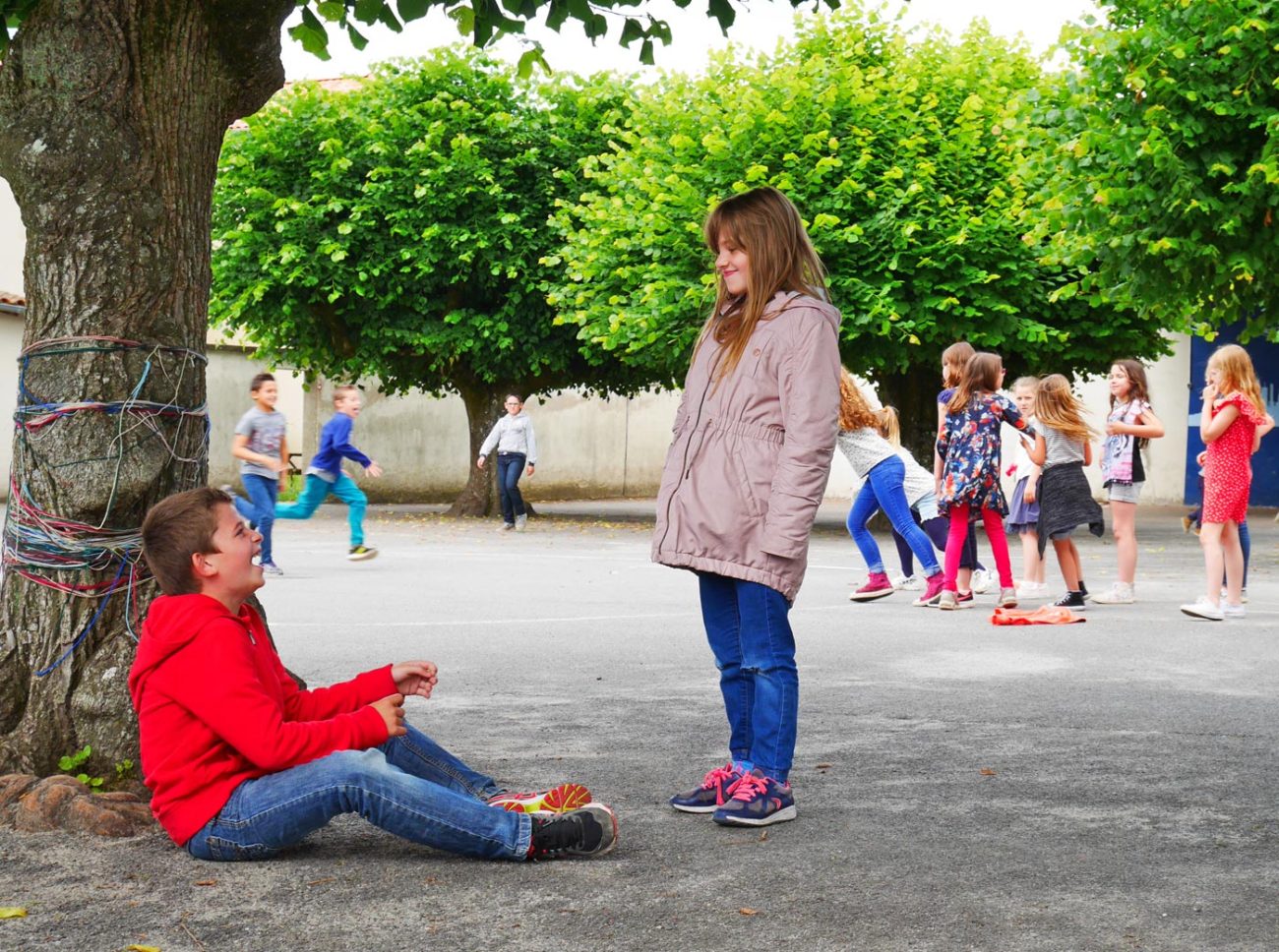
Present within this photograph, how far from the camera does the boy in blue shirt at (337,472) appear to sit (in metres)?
14.4

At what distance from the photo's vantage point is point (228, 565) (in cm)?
403

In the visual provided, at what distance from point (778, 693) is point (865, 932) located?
1155 millimetres

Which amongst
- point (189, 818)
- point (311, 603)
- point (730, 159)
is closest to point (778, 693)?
point (189, 818)

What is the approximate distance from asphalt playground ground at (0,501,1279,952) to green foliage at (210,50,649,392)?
13465 millimetres

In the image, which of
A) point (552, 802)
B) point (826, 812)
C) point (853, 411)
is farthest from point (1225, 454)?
point (552, 802)

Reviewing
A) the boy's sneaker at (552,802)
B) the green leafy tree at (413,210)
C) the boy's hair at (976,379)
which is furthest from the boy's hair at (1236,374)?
the green leafy tree at (413,210)

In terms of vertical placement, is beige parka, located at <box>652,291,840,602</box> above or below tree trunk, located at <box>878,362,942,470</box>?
below

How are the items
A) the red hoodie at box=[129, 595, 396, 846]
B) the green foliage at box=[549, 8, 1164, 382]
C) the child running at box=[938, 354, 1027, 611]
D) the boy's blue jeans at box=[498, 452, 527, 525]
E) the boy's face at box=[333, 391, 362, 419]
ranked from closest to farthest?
the red hoodie at box=[129, 595, 396, 846] → the child running at box=[938, 354, 1027, 611] → the boy's face at box=[333, 391, 362, 419] → the green foliage at box=[549, 8, 1164, 382] → the boy's blue jeans at box=[498, 452, 527, 525]

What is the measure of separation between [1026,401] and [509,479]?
1101 cm

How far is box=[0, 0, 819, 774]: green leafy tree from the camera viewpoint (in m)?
4.66

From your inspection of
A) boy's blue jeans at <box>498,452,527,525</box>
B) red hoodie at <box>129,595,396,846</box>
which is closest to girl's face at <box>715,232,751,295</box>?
red hoodie at <box>129,595,396,846</box>

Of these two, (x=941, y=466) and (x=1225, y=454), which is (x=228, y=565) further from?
(x=941, y=466)

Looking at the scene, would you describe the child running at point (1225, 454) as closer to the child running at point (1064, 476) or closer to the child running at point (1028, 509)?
the child running at point (1064, 476)

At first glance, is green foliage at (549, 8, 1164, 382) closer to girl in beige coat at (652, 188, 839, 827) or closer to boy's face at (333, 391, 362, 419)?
boy's face at (333, 391, 362, 419)
